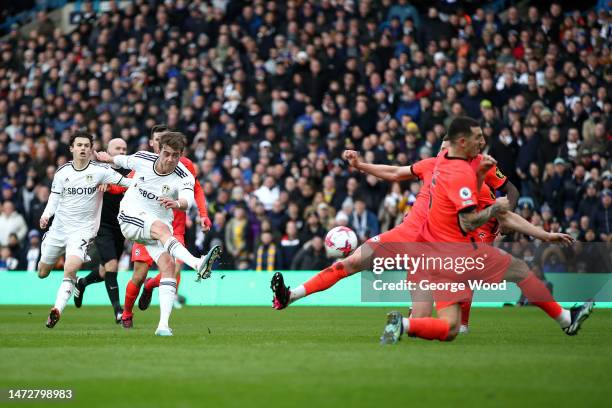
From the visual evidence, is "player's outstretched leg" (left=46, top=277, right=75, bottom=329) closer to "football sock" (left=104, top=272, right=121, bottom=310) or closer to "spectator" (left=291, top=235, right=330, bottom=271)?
"football sock" (left=104, top=272, right=121, bottom=310)

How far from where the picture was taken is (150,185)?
12.2m

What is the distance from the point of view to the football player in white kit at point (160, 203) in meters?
11.7

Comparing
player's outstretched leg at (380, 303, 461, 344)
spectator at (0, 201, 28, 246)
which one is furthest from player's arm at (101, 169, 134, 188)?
spectator at (0, 201, 28, 246)

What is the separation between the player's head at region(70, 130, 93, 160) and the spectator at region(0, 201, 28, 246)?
10.7m

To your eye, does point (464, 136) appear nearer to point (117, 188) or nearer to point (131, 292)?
point (131, 292)

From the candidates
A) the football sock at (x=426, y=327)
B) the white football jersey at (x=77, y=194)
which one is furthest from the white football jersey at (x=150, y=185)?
the football sock at (x=426, y=327)

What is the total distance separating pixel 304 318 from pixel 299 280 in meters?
4.83

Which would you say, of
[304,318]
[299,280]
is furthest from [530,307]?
[304,318]

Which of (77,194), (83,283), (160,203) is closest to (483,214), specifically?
(160,203)

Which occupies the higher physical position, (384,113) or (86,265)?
(384,113)

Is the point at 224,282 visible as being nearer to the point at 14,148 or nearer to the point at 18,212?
the point at 18,212

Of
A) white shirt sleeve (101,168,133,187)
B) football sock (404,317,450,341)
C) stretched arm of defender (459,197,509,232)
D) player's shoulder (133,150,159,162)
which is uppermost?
player's shoulder (133,150,159,162)

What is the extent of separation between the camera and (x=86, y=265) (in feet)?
75.3

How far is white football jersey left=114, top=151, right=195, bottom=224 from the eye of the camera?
12195mm
